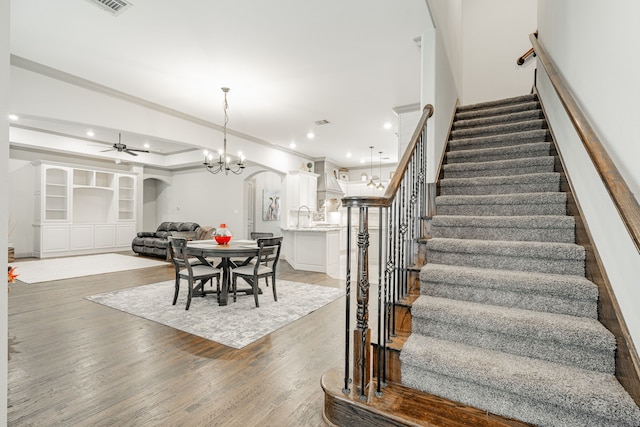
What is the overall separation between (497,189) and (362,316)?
6.75 feet

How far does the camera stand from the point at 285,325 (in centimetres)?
326

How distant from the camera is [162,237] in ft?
26.4

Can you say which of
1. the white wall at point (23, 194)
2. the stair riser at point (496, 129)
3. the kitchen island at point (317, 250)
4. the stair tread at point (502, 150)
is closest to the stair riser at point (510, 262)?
the stair tread at point (502, 150)

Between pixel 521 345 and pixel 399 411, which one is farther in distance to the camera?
pixel 521 345

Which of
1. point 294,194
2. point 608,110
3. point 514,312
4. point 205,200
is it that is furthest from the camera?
point 205,200

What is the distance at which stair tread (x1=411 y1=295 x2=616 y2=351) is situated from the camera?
1.53 m

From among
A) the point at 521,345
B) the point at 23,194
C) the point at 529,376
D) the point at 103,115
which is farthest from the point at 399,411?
the point at 23,194

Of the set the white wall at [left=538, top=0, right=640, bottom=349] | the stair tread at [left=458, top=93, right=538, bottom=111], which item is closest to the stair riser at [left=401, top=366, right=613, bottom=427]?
the white wall at [left=538, top=0, right=640, bottom=349]

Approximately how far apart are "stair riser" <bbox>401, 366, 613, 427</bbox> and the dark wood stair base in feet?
0.10

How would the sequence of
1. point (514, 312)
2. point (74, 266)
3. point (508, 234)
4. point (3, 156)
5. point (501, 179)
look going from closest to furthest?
point (3, 156), point (514, 312), point (508, 234), point (501, 179), point (74, 266)

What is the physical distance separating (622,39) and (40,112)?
16.9 feet

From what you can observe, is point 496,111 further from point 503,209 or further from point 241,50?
point 241,50

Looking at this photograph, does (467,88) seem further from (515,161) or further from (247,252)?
(247,252)

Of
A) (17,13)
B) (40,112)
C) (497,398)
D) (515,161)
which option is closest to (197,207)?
(40,112)
